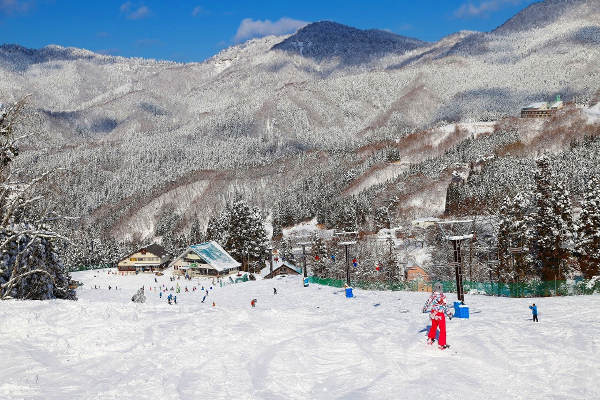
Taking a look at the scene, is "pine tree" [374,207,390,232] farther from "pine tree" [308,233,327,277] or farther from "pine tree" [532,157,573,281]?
"pine tree" [532,157,573,281]

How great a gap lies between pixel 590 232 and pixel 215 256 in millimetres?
57975

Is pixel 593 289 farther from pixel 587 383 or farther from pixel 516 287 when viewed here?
pixel 587 383

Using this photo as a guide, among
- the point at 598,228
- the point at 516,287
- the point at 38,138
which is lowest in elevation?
the point at 516,287

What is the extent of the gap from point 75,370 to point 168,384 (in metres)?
2.36

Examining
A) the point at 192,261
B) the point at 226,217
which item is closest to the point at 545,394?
the point at 192,261

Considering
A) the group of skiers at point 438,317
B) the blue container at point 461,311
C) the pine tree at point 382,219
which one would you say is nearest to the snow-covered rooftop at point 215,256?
the blue container at point 461,311

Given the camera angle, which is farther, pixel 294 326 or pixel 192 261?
→ pixel 192 261

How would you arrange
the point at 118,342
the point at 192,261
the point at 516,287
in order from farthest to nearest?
the point at 192,261, the point at 516,287, the point at 118,342

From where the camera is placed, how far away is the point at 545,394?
1034cm

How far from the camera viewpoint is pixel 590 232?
4138 centimetres

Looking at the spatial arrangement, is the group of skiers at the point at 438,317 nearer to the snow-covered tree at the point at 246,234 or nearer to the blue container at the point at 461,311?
the blue container at the point at 461,311

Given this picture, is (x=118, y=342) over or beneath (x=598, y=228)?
beneath

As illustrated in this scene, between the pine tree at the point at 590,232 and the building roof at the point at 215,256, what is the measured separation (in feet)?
174

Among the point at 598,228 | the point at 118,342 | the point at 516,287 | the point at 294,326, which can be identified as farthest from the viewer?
the point at 598,228
